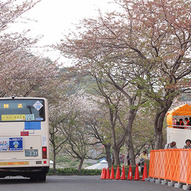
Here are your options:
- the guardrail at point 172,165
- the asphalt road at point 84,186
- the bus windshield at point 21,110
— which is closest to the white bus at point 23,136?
the bus windshield at point 21,110

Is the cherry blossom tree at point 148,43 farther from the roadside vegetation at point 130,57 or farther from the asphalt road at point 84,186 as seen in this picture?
the asphalt road at point 84,186

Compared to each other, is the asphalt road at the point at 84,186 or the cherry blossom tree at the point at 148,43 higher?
the cherry blossom tree at the point at 148,43

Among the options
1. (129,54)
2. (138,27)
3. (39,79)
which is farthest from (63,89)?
(138,27)

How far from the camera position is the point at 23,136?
60.0ft

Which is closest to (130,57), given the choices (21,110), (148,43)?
(148,43)

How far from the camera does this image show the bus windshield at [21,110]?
1820cm

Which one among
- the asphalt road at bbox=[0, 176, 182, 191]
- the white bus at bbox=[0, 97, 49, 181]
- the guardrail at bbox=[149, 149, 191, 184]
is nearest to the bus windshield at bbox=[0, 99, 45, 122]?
the white bus at bbox=[0, 97, 49, 181]

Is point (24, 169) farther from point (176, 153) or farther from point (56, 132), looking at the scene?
point (56, 132)

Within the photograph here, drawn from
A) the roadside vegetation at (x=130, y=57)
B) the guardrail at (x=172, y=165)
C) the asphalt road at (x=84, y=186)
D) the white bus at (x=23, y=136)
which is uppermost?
the roadside vegetation at (x=130, y=57)

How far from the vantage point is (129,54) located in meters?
26.1

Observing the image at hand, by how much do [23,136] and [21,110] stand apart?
952mm

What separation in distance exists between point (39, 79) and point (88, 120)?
67.4 ft

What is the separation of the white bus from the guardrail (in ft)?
14.3

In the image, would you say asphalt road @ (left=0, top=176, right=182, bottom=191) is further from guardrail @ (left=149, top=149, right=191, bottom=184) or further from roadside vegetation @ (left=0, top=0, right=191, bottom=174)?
roadside vegetation @ (left=0, top=0, right=191, bottom=174)
